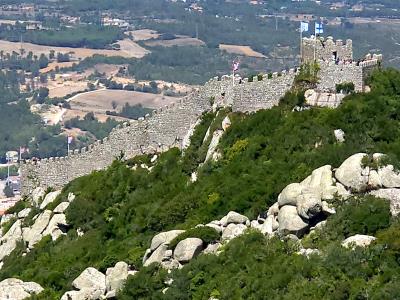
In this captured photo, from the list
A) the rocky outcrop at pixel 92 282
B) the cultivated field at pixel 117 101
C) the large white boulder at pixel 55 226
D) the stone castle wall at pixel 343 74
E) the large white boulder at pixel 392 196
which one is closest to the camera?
the large white boulder at pixel 392 196

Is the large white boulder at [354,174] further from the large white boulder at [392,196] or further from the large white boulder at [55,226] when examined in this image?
the large white boulder at [55,226]

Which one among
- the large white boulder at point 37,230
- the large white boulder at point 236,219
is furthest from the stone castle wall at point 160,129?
the large white boulder at point 236,219

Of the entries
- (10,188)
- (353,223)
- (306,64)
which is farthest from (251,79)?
(10,188)

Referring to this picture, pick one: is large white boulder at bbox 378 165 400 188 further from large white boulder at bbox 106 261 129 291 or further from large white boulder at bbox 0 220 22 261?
large white boulder at bbox 0 220 22 261

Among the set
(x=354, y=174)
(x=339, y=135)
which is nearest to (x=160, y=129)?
(x=339, y=135)

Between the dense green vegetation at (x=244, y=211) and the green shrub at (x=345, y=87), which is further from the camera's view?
the green shrub at (x=345, y=87)

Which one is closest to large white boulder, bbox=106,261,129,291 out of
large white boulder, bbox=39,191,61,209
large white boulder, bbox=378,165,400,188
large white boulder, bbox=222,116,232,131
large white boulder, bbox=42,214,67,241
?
large white boulder, bbox=378,165,400,188

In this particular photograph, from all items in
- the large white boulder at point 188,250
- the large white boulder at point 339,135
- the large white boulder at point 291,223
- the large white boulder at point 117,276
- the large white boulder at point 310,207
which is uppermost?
the large white boulder at point 310,207

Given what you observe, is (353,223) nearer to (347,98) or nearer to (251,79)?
(347,98)
